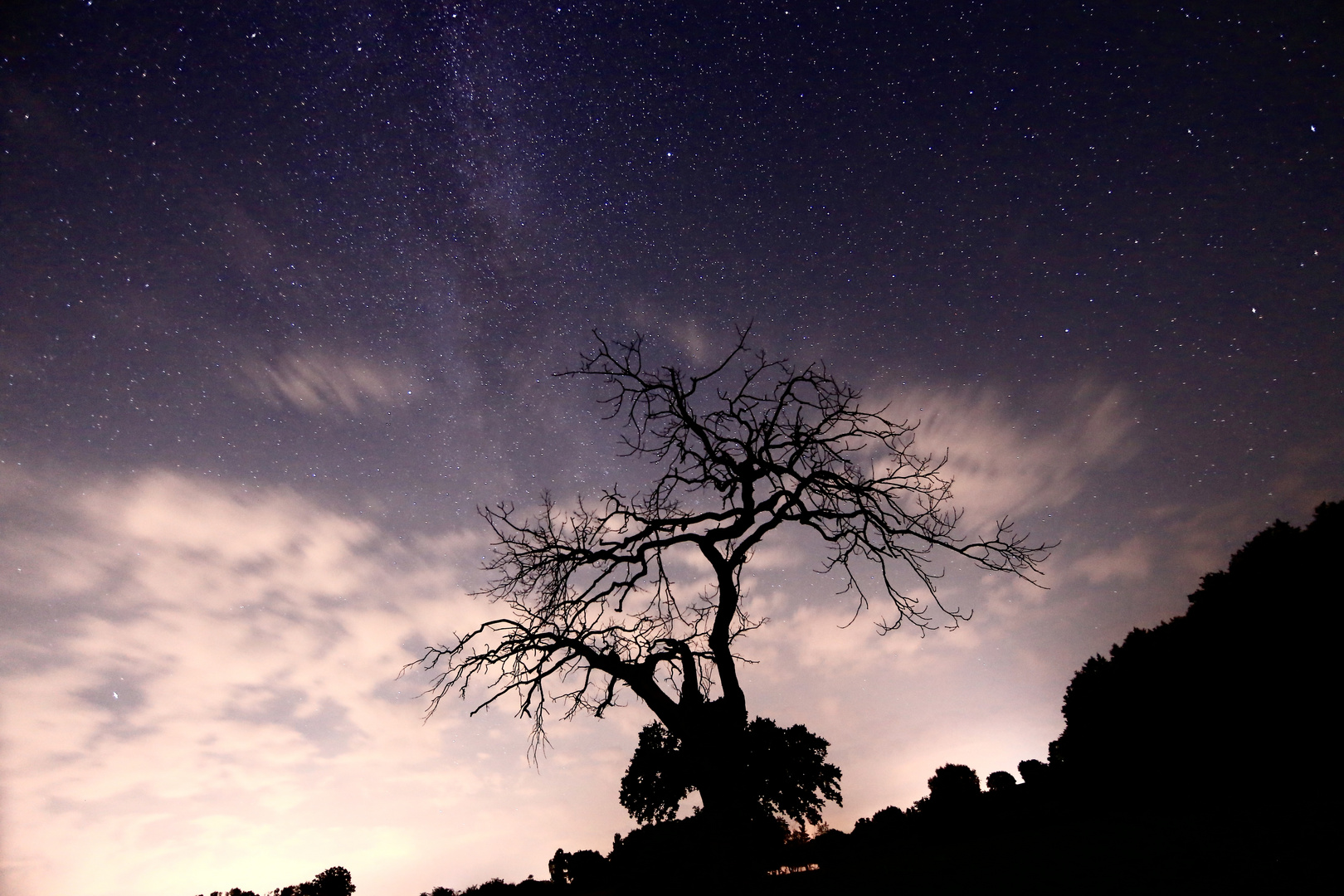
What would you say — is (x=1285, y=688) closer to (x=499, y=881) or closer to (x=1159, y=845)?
(x=1159, y=845)

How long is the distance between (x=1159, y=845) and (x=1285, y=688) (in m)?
6.57

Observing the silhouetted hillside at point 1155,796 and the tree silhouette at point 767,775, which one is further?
the tree silhouette at point 767,775

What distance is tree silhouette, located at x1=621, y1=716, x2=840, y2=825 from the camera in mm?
23375

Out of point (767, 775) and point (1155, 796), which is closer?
point (1155, 796)

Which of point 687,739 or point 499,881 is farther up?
point 687,739

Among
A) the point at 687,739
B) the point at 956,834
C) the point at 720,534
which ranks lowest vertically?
the point at 956,834

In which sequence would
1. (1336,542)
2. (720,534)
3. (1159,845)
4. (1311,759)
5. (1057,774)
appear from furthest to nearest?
(1057,774) < (1336,542) < (1311,759) < (720,534) < (1159,845)

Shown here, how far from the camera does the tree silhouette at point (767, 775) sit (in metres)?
23.4

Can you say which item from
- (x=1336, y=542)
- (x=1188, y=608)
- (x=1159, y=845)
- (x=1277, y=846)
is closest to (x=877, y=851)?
(x=1159, y=845)

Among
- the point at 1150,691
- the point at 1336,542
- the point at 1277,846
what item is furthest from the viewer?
the point at 1150,691

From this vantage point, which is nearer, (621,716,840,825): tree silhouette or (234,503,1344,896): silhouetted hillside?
(234,503,1344,896): silhouetted hillside

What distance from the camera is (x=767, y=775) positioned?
23.3 meters

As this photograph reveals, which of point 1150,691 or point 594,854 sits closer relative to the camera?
point 1150,691

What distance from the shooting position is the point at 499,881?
1986 cm
